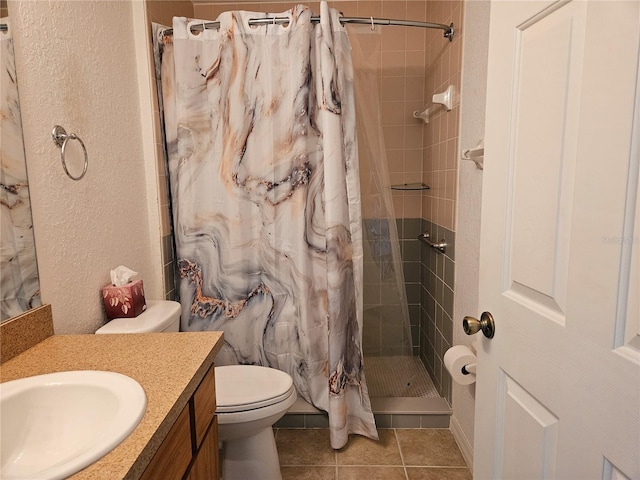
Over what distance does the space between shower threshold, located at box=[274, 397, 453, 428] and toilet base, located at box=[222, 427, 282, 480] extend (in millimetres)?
452

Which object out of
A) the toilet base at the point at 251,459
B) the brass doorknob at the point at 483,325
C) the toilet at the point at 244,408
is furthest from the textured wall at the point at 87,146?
the brass doorknob at the point at 483,325

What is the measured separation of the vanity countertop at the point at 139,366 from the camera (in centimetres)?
66

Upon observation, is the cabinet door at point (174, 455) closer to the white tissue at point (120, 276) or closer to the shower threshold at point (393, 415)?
the white tissue at point (120, 276)

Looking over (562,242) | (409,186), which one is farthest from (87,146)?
(409,186)

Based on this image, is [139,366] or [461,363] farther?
[461,363]

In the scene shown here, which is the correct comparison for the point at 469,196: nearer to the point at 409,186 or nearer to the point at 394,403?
the point at 409,186

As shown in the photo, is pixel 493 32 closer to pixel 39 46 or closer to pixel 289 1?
pixel 39 46

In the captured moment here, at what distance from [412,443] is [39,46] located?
2.19m

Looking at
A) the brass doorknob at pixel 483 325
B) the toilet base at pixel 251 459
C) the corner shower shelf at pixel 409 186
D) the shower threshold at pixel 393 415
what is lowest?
the shower threshold at pixel 393 415

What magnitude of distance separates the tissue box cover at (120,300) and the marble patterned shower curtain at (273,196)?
482 millimetres

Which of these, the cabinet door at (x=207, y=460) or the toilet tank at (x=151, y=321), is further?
the toilet tank at (x=151, y=321)

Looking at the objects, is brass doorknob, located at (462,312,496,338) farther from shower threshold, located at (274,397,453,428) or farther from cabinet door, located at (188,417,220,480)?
shower threshold, located at (274,397,453,428)

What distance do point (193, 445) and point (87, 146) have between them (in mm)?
1095

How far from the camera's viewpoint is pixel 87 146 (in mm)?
1452
